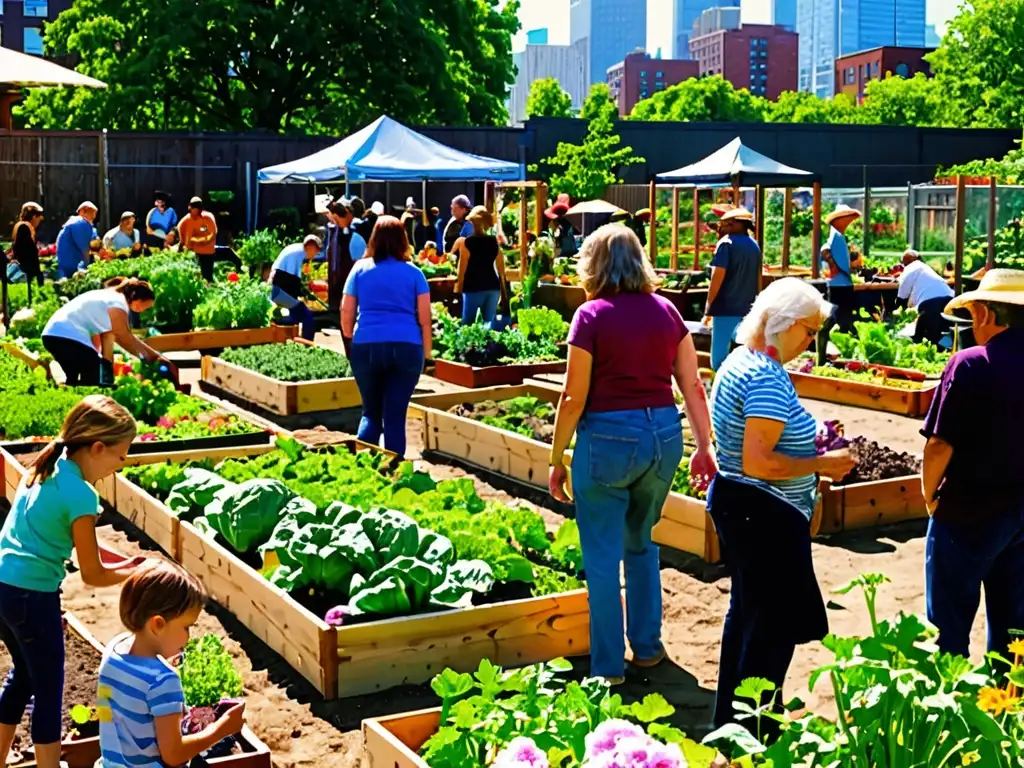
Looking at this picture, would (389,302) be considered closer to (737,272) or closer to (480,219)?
(737,272)

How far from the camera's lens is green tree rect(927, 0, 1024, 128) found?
7062cm

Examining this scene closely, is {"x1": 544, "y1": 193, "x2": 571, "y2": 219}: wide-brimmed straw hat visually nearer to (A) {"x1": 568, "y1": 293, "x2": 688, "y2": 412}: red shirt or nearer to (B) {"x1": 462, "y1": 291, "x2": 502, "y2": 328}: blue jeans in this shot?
(B) {"x1": 462, "y1": 291, "x2": 502, "y2": 328}: blue jeans

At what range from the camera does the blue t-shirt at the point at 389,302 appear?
28.8 ft

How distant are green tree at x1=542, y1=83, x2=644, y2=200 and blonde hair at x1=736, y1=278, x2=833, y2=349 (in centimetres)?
3242

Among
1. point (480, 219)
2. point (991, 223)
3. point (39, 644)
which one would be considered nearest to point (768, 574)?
point (39, 644)

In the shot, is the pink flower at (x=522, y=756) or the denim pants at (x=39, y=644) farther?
the denim pants at (x=39, y=644)

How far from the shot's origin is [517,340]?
14.1 m

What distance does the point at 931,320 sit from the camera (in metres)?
14.3

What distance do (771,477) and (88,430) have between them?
221cm

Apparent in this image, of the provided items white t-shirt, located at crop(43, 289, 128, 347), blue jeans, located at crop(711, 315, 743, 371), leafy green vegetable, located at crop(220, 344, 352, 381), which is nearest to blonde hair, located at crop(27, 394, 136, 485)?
white t-shirt, located at crop(43, 289, 128, 347)

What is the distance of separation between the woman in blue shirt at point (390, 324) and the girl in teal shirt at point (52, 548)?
4.30m

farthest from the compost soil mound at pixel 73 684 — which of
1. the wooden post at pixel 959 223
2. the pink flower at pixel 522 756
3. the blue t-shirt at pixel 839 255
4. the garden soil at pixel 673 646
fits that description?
the wooden post at pixel 959 223

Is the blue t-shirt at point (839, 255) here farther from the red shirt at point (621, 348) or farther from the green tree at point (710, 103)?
the green tree at point (710, 103)

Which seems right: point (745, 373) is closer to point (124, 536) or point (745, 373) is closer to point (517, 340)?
point (124, 536)
